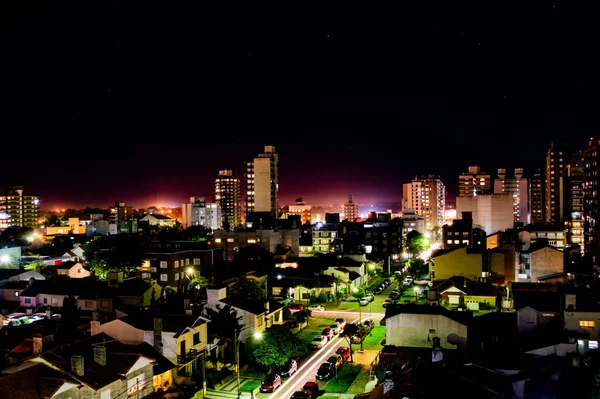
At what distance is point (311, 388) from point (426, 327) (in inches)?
265

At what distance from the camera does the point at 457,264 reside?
43.1 metres

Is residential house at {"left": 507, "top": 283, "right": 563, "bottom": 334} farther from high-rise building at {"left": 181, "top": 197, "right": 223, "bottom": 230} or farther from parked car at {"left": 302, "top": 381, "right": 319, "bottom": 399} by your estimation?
high-rise building at {"left": 181, "top": 197, "right": 223, "bottom": 230}

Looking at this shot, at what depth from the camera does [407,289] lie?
150ft

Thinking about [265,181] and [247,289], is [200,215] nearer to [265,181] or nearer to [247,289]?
[265,181]

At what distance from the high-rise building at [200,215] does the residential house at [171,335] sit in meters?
90.9

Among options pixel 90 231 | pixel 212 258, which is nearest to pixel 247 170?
pixel 90 231

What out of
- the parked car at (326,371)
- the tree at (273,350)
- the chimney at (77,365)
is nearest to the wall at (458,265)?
the parked car at (326,371)

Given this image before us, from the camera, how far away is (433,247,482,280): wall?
4272 centimetres

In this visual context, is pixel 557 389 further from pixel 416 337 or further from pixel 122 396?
pixel 122 396

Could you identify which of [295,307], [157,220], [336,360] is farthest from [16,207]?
[336,360]

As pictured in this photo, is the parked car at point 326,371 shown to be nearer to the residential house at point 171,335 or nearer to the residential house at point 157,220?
the residential house at point 171,335

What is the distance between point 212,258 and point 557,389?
110ft

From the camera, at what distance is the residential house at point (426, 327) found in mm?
23922

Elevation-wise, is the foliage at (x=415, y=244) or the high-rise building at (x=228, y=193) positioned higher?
the high-rise building at (x=228, y=193)
